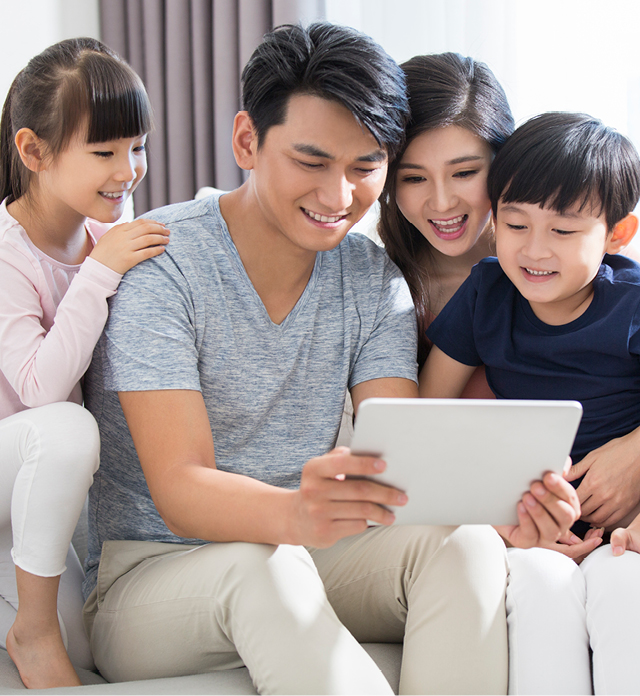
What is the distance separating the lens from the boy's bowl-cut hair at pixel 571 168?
116 centimetres

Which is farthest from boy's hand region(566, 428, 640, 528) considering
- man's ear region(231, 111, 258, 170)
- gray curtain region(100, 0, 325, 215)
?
gray curtain region(100, 0, 325, 215)

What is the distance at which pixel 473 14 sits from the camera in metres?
2.22

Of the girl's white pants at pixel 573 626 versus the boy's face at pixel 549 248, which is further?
the boy's face at pixel 549 248

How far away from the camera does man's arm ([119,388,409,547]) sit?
0.81 meters

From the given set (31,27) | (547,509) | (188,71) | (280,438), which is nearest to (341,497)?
(547,509)

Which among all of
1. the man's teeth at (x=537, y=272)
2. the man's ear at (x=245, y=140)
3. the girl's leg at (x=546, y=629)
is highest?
the man's ear at (x=245, y=140)

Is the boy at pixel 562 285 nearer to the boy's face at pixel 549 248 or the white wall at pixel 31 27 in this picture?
the boy's face at pixel 549 248

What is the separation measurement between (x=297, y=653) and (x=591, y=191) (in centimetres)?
83

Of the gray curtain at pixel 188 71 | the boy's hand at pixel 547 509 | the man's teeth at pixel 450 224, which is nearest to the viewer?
the boy's hand at pixel 547 509

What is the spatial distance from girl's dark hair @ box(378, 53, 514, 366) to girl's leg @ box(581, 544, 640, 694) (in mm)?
572

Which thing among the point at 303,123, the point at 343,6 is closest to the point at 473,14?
the point at 343,6

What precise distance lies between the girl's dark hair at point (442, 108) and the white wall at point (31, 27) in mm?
1363

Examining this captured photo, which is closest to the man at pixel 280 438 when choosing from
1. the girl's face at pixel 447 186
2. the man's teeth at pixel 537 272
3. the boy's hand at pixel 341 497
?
the boy's hand at pixel 341 497

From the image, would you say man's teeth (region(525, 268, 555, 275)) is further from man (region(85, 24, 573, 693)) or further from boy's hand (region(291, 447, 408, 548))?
boy's hand (region(291, 447, 408, 548))
